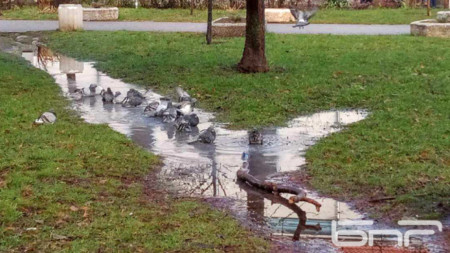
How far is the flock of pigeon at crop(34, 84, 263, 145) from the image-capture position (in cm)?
969

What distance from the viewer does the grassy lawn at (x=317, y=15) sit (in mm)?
27812

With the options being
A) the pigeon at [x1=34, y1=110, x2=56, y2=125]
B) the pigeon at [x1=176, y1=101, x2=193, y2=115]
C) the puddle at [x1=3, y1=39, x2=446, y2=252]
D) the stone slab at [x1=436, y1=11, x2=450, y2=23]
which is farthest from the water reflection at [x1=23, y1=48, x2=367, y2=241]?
the stone slab at [x1=436, y1=11, x2=450, y2=23]

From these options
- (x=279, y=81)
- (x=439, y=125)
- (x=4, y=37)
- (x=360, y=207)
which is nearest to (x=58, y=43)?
(x=4, y=37)

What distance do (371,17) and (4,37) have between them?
1299cm

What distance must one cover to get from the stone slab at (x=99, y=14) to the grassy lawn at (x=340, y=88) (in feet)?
18.1

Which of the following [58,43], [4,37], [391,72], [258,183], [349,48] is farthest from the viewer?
[4,37]

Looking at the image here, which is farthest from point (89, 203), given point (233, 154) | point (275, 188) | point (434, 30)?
point (434, 30)

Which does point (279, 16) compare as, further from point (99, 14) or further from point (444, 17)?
point (444, 17)

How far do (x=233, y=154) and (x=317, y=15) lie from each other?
70.3ft

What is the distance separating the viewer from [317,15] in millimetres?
29812

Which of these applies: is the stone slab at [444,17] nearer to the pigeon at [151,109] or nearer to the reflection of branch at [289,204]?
the pigeon at [151,109]

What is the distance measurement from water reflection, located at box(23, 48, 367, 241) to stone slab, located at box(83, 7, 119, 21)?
15.3m

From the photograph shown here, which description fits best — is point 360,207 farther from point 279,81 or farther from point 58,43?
point 58,43

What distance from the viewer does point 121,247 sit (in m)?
5.88
